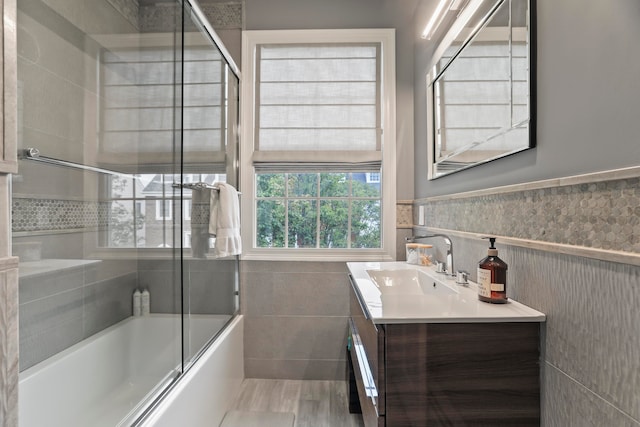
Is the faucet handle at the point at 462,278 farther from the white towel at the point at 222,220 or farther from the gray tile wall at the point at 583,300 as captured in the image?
the white towel at the point at 222,220

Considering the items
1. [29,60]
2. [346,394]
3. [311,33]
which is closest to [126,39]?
[29,60]

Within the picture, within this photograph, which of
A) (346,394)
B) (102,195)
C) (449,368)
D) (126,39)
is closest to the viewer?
(449,368)

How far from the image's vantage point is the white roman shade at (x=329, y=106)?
7.82 feet

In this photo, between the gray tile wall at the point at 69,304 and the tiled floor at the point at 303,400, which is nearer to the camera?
the gray tile wall at the point at 69,304

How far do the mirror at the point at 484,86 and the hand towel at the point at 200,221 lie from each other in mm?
1297

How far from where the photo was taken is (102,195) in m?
1.69

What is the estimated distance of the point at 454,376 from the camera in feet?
3.08

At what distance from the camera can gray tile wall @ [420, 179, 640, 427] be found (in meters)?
0.70

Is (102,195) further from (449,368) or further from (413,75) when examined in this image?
(413,75)

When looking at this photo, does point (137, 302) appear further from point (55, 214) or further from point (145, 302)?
point (55, 214)

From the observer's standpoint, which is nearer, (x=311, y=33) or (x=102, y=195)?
(x=102, y=195)

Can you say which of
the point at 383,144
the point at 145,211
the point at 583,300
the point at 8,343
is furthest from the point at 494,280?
the point at 145,211

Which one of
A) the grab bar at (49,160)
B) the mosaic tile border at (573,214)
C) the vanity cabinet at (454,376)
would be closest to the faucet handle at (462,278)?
the mosaic tile border at (573,214)

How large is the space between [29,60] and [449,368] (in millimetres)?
1820
